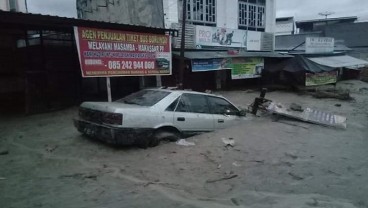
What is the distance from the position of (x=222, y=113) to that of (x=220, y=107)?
160 mm

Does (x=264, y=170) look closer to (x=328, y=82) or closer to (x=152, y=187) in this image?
(x=152, y=187)

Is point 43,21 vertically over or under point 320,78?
over

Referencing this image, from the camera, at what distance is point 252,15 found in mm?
20359

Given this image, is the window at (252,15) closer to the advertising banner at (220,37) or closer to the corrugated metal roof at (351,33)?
the advertising banner at (220,37)

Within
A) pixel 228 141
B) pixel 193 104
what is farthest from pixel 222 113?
pixel 228 141

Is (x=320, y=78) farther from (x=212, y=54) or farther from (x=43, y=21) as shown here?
(x=43, y=21)

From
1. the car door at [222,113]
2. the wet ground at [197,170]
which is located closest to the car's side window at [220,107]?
the car door at [222,113]

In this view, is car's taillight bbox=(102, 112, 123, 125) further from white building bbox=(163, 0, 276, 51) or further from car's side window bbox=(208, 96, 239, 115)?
white building bbox=(163, 0, 276, 51)

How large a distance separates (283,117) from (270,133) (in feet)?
6.23

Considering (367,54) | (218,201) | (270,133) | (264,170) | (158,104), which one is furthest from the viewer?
(367,54)

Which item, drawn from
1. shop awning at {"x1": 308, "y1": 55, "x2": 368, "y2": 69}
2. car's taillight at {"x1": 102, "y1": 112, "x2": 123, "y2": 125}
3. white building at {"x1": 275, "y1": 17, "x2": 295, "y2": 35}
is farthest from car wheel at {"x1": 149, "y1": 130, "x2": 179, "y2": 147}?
white building at {"x1": 275, "y1": 17, "x2": 295, "y2": 35}

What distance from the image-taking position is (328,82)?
21.1 m

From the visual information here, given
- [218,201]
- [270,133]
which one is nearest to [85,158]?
[218,201]

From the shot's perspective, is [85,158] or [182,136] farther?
[182,136]
